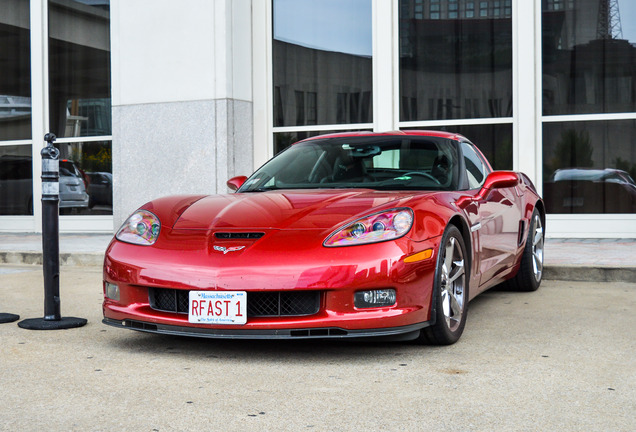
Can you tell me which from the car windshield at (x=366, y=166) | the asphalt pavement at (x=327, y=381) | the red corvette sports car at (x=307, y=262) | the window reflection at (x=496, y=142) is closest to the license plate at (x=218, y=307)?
the red corvette sports car at (x=307, y=262)

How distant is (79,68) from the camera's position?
1210cm

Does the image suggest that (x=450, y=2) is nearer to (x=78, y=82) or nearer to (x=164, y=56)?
(x=164, y=56)

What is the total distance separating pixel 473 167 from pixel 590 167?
485 centimetres

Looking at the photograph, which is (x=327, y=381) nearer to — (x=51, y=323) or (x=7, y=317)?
(x=51, y=323)

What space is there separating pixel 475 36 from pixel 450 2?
0.53 metres

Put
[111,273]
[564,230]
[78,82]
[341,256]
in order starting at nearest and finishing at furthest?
1. [341,256]
2. [111,273]
3. [564,230]
4. [78,82]

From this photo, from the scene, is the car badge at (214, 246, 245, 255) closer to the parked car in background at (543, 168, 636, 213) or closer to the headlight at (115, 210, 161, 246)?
the headlight at (115, 210, 161, 246)

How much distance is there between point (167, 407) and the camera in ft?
10.5

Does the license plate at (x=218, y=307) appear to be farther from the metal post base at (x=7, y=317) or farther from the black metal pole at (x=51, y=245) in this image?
the metal post base at (x=7, y=317)

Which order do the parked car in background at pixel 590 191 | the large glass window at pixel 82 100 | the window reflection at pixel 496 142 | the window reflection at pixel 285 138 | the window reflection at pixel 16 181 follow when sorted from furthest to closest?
the window reflection at pixel 16 181, the large glass window at pixel 82 100, the window reflection at pixel 285 138, the window reflection at pixel 496 142, the parked car in background at pixel 590 191

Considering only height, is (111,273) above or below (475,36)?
below

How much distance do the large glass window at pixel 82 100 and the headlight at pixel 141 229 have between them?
292 inches

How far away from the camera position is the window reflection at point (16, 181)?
40.8 feet

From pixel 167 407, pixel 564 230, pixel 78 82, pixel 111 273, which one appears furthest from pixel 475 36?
pixel 167 407
